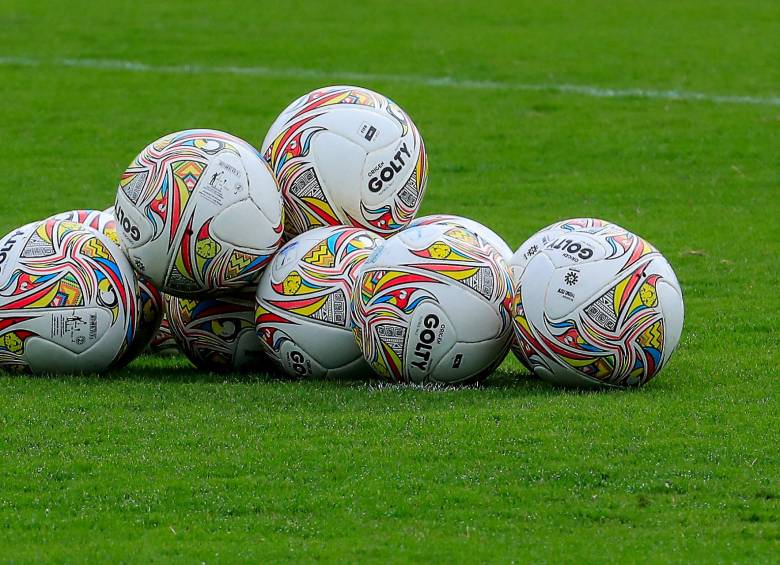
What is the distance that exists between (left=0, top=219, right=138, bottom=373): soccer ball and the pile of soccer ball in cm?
1

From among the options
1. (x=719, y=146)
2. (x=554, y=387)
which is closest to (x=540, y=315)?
(x=554, y=387)

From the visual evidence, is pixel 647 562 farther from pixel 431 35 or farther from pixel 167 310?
pixel 431 35

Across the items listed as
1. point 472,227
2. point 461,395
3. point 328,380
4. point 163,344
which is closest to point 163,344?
point 163,344

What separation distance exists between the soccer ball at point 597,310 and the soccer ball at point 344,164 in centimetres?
156

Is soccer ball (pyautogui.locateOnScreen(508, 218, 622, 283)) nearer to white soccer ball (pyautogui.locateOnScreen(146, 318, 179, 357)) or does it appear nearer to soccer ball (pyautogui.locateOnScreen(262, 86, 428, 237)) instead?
soccer ball (pyautogui.locateOnScreen(262, 86, 428, 237))

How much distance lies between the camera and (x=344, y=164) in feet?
35.1

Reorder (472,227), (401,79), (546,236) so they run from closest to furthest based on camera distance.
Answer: (546,236), (472,227), (401,79)

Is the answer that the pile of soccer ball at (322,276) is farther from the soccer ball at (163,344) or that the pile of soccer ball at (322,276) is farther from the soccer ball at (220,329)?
the soccer ball at (163,344)

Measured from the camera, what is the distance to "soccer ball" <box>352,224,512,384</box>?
32.0 feet

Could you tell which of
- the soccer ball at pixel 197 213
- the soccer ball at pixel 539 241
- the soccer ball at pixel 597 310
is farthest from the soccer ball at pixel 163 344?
the soccer ball at pixel 597 310

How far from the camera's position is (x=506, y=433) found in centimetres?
855

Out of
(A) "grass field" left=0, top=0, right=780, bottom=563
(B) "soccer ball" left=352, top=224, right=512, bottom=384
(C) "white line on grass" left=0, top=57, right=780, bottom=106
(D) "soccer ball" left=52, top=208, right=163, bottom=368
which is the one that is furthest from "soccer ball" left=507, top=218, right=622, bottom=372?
(C) "white line on grass" left=0, top=57, right=780, bottom=106

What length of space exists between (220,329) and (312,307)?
0.93 metres

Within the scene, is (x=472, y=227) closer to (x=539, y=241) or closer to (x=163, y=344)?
(x=539, y=241)
